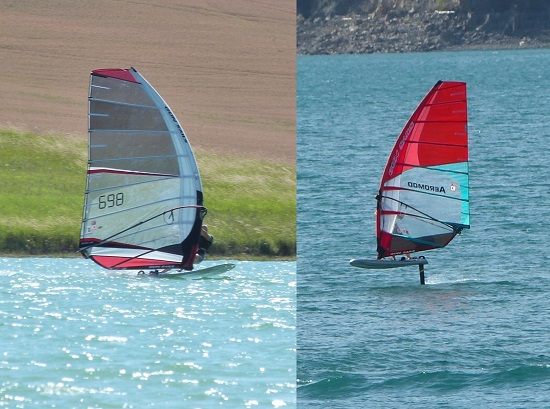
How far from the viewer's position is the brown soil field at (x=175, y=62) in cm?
3016

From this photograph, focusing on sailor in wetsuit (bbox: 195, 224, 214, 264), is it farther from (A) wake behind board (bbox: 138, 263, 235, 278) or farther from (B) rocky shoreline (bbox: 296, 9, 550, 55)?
(B) rocky shoreline (bbox: 296, 9, 550, 55)

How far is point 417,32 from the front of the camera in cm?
12131

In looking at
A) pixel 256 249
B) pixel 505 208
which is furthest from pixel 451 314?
pixel 505 208

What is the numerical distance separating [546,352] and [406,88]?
61.5 m

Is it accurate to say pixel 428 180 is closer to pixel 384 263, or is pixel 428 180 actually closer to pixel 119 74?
pixel 384 263

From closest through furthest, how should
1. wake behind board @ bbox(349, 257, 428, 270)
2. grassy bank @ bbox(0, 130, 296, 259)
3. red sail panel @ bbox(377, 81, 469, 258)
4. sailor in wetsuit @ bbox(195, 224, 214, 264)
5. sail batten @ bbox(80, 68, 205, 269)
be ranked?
sail batten @ bbox(80, 68, 205, 269), sailor in wetsuit @ bbox(195, 224, 214, 264), wake behind board @ bbox(349, 257, 428, 270), red sail panel @ bbox(377, 81, 469, 258), grassy bank @ bbox(0, 130, 296, 259)

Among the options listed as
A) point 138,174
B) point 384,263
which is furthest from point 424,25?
point 138,174

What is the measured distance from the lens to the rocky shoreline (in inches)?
4542

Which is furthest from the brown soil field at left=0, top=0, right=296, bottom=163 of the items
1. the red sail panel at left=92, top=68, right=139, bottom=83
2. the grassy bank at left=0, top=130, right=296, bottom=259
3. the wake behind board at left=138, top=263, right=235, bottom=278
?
the red sail panel at left=92, top=68, right=139, bottom=83

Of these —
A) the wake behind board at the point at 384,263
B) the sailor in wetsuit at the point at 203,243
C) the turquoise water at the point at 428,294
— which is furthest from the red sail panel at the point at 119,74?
the wake behind board at the point at 384,263

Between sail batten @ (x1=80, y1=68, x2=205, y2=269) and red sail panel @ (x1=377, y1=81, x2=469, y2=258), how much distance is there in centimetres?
334

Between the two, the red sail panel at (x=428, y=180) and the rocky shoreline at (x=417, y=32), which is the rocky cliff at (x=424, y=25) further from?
the red sail panel at (x=428, y=180)

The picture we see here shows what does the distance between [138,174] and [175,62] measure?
9.94m

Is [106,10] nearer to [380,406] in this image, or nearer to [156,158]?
[156,158]
